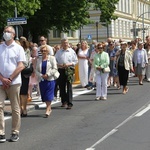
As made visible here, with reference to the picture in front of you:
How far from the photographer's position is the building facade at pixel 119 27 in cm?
7200

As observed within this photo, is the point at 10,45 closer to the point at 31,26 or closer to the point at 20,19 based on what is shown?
the point at 20,19

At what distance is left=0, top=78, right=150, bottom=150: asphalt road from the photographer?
8086mm

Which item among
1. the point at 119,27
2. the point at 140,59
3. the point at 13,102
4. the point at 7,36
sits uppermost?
the point at 119,27

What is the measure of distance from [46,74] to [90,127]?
225 centimetres

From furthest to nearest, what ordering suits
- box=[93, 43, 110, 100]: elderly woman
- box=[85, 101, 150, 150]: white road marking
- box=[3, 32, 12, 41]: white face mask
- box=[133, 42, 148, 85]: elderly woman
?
box=[133, 42, 148, 85]: elderly woman
box=[93, 43, 110, 100]: elderly woman
box=[3, 32, 12, 41]: white face mask
box=[85, 101, 150, 150]: white road marking

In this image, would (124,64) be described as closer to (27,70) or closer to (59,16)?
(27,70)

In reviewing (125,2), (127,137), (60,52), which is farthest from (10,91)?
Answer: (125,2)

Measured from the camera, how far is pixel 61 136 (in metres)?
8.94

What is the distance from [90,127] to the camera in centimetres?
983

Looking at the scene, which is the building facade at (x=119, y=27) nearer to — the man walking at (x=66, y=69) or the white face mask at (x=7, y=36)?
the man walking at (x=66, y=69)

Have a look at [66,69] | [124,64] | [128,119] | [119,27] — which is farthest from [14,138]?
[119,27]

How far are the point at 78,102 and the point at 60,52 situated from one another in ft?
6.87

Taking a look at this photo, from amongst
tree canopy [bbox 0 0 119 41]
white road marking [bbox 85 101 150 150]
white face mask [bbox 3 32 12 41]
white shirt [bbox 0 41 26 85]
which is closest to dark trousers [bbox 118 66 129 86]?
white road marking [bbox 85 101 150 150]

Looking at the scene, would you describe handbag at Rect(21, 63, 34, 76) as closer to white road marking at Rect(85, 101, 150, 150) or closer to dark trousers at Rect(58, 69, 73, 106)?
dark trousers at Rect(58, 69, 73, 106)
